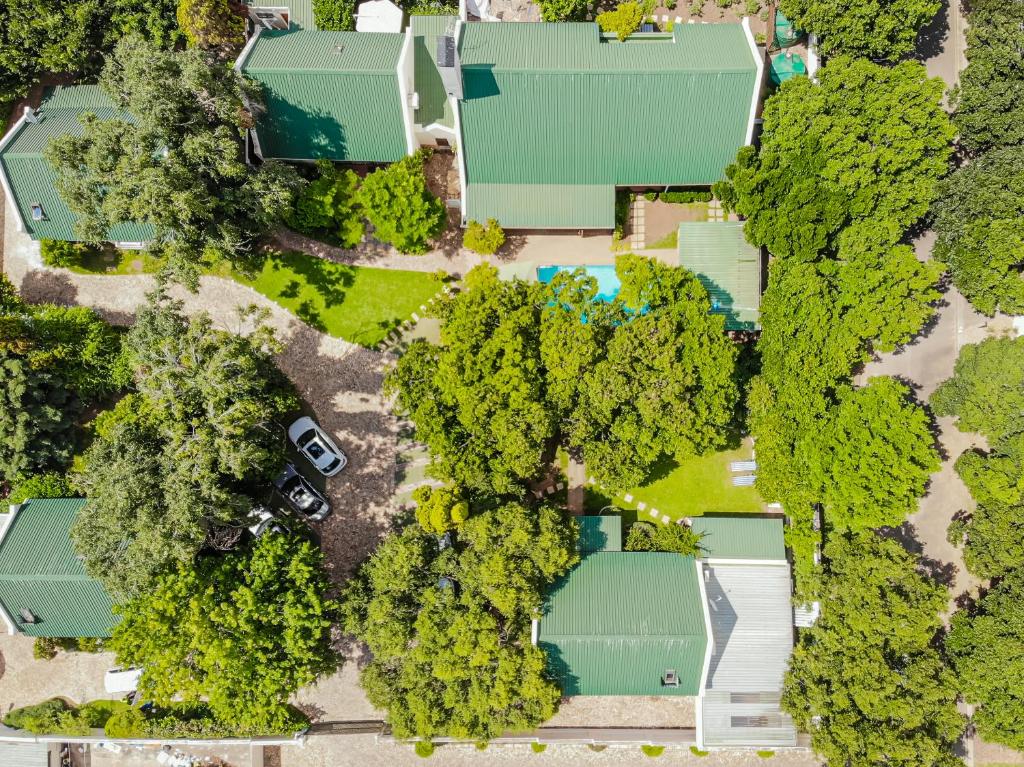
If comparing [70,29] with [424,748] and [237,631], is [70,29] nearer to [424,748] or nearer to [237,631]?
[237,631]

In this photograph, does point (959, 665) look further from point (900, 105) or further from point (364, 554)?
point (364, 554)

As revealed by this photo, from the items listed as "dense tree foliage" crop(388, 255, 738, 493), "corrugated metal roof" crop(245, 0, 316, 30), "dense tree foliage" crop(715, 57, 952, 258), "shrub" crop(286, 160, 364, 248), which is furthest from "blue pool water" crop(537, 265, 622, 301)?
"corrugated metal roof" crop(245, 0, 316, 30)

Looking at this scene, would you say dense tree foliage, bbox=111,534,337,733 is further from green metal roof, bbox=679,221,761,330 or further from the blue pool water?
green metal roof, bbox=679,221,761,330

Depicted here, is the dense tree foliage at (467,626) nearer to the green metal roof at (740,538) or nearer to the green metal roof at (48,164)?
the green metal roof at (740,538)

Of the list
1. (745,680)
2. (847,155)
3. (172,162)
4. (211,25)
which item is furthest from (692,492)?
(211,25)

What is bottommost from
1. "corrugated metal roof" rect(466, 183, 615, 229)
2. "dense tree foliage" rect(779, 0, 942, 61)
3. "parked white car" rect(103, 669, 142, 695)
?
"parked white car" rect(103, 669, 142, 695)

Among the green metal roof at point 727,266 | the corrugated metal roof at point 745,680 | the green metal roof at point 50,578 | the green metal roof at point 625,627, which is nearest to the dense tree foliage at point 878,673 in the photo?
the corrugated metal roof at point 745,680
